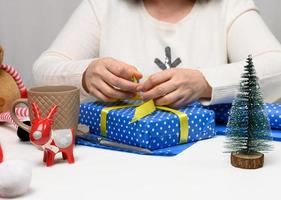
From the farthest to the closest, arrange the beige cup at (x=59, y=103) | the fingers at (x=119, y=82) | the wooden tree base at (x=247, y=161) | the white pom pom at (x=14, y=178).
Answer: the fingers at (x=119, y=82)
the beige cup at (x=59, y=103)
the wooden tree base at (x=247, y=161)
the white pom pom at (x=14, y=178)

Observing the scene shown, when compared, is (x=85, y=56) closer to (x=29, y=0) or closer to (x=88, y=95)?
(x=88, y=95)

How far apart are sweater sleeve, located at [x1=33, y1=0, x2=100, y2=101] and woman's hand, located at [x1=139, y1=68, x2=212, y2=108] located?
0.27 meters

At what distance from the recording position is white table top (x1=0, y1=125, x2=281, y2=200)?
66 centimetres

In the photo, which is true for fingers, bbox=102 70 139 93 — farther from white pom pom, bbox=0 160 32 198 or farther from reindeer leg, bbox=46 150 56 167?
white pom pom, bbox=0 160 32 198

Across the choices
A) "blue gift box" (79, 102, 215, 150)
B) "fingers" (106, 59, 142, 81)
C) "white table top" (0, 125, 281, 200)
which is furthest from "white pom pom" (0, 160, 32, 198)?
"fingers" (106, 59, 142, 81)

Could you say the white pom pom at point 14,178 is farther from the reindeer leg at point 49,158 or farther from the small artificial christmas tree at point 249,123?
the small artificial christmas tree at point 249,123

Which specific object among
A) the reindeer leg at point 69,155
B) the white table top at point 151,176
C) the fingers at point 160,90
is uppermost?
the fingers at point 160,90

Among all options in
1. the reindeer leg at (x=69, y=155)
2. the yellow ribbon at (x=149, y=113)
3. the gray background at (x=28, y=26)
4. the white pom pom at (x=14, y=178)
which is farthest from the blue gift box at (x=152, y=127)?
the gray background at (x=28, y=26)

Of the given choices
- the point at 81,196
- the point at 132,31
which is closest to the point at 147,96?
the point at 81,196

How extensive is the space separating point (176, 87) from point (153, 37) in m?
0.39

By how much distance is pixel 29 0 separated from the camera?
1882 mm

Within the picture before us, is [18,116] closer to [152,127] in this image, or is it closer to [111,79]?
[111,79]

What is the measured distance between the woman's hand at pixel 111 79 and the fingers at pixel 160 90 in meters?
0.03

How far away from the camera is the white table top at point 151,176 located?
0.66 metres
